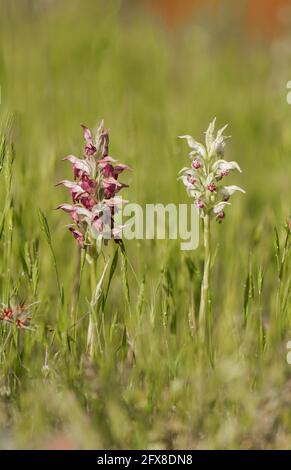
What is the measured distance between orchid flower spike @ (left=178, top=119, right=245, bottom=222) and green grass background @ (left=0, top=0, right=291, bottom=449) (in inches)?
8.1

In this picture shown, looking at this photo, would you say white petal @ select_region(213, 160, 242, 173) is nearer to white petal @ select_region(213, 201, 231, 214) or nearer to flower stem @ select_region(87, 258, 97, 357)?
white petal @ select_region(213, 201, 231, 214)

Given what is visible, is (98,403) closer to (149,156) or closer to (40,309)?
(40,309)

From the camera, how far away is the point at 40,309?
2744 millimetres

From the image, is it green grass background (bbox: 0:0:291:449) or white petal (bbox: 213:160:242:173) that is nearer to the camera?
green grass background (bbox: 0:0:291:449)

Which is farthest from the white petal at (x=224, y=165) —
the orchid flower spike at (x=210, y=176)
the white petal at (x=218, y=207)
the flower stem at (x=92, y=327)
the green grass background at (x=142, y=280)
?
the flower stem at (x=92, y=327)

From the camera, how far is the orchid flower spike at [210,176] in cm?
242

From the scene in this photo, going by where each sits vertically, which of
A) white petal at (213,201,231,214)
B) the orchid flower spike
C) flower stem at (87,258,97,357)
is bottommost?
flower stem at (87,258,97,357)

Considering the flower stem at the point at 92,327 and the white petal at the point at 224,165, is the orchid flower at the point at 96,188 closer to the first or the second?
the flower stem at the point at 92,327

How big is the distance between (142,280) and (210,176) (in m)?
0.37

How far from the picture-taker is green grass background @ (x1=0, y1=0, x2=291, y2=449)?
7.06 ft

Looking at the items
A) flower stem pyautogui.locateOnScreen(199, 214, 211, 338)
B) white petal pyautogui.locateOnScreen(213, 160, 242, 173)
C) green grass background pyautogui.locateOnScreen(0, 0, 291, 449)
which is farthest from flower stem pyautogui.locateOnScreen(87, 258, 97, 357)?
white petal pyautogui.locateOnScreen(213, 160, 242, 173)
